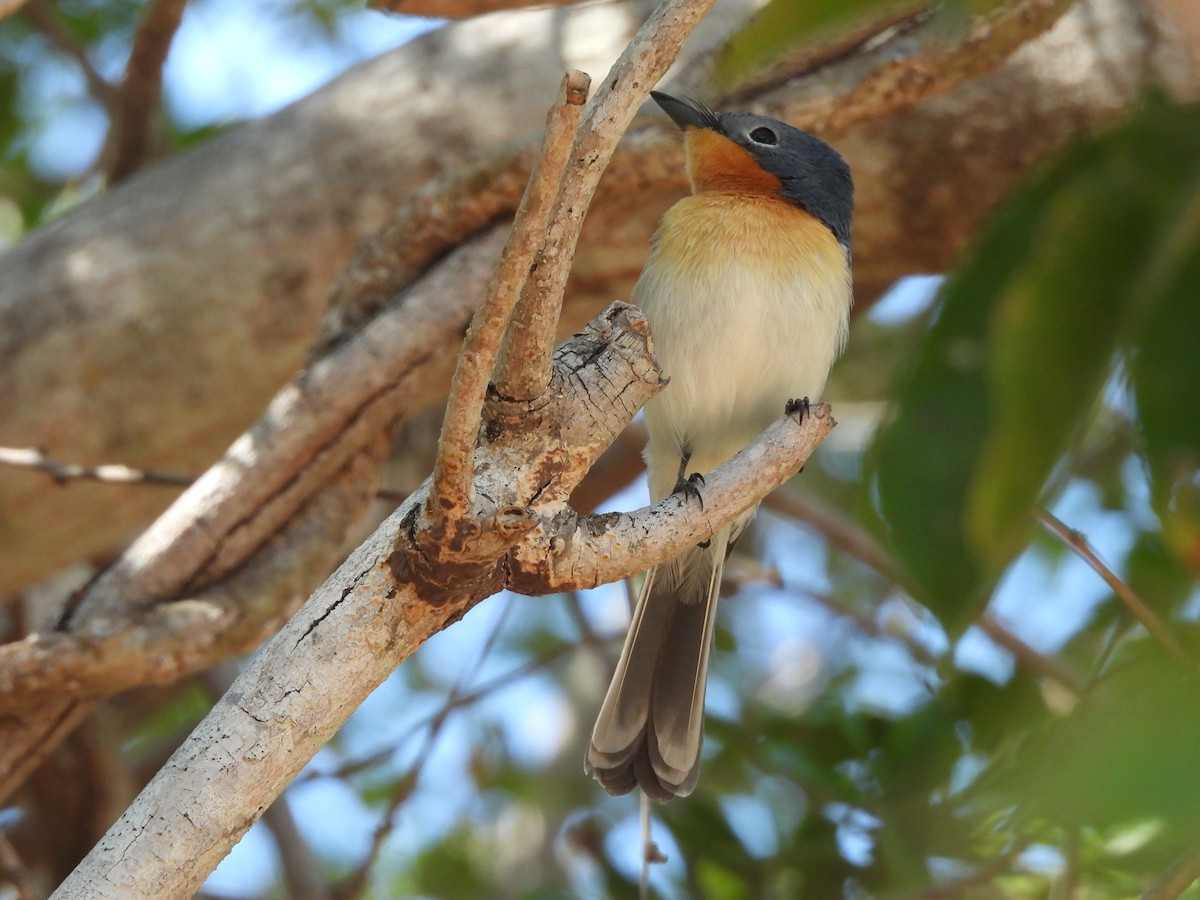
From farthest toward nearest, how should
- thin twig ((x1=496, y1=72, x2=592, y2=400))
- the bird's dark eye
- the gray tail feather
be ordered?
1. the bird's dark eye
2. the gray tail feather
3. thin twig ((x1=496, y1=72, x2=592, y2=400))

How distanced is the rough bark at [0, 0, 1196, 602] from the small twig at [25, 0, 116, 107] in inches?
44.3

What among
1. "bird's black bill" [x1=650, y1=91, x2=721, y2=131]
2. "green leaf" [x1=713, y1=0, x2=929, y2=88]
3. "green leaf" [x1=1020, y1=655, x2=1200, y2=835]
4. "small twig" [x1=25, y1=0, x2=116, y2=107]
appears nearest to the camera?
"green leaf" [x1=1020, y1=655, x2=1200, y2=835]

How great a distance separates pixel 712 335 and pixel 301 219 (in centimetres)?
139

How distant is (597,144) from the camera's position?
5.45 ft

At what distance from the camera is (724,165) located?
354cm

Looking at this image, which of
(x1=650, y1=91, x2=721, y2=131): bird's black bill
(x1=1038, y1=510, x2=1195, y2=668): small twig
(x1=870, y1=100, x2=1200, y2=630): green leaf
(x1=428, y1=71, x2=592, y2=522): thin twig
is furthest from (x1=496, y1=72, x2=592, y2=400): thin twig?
(x1=650, y1=91, x2=721, y2=131): bird's black bill

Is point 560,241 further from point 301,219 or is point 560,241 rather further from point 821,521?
point 821,521

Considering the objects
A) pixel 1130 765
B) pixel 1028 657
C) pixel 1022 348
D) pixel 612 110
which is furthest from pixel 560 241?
pixel 1028 657

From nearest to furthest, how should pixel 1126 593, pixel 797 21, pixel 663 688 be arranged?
pixel 797 21 → pixel 1126 593 → pixel 663 688

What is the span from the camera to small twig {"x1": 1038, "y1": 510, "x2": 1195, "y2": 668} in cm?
126

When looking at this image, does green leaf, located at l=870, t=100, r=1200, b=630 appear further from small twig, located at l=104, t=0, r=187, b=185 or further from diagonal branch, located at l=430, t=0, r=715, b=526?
small twig, located at l=104, t=0, r=187, b=185

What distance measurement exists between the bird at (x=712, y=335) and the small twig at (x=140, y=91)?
1.53 m

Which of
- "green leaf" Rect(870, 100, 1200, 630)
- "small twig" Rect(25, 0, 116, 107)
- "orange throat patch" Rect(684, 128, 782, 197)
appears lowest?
"green leaf" Rect(870, 100, 1200, 630)

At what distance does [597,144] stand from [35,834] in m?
3.58
